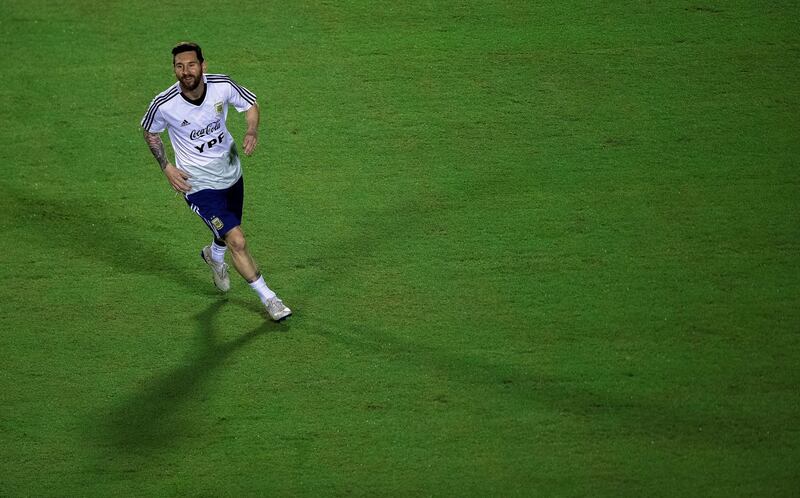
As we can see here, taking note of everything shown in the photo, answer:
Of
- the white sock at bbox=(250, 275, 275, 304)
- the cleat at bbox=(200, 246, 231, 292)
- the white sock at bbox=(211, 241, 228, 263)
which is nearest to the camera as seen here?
the white sock at bbox=(250, 275, 275, 304)

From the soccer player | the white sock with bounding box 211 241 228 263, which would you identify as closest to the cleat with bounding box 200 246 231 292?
the white sock with bounding box 211 241 228 263

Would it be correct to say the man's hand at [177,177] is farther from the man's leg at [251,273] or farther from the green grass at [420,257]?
the green grass at [420,257]

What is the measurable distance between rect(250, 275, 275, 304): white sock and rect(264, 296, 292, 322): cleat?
31 mm

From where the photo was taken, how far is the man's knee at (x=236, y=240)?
7.34m

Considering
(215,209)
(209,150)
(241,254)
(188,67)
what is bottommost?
(241,254)

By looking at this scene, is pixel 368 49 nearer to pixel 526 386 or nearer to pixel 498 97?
pixel 498 97

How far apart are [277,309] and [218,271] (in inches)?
24.6

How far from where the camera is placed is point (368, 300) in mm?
7727

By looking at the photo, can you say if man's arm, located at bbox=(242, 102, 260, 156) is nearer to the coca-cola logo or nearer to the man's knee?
the coca-cola logo

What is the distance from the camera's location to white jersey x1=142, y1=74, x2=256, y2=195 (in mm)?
7211

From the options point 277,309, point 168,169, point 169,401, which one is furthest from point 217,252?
point 169,401

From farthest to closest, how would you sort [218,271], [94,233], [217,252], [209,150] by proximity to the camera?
[94,233] < [218,271] < [217,252] < [209,150]

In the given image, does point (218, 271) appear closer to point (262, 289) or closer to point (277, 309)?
point (262, 289)

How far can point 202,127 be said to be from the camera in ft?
23.9
